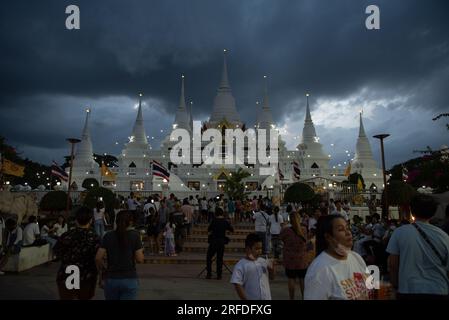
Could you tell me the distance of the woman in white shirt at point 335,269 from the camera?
3.16m

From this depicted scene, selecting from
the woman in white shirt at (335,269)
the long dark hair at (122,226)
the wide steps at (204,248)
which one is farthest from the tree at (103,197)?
the woman in white shirt at (335,269)

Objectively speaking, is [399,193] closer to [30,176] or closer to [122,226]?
[122,226]

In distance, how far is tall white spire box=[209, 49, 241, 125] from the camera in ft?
219

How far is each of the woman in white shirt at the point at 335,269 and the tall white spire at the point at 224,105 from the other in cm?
6295

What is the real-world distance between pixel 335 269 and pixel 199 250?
13.3 metres

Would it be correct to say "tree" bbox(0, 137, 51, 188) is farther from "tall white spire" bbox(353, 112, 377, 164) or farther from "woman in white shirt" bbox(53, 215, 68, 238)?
"tall white spire" bbox(353, 112, 377, 164)

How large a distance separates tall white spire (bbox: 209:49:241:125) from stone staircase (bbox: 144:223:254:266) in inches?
1854

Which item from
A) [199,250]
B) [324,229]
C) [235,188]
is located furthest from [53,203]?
[324,229]

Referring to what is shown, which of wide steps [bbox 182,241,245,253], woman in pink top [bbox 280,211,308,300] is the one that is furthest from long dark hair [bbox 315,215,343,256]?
wide steps [bbox 182,241,245,253]

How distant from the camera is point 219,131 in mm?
63719

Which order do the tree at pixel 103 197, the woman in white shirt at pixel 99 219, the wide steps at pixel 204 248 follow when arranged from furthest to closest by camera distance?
the tree at pixel 103 197 → the wide steps at pixel 204 248 → the woman in white shirt at pixel 99 219

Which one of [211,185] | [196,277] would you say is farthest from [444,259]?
[211,185]

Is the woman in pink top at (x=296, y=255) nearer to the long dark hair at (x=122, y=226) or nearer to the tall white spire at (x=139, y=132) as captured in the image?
the long dark hair at (x=122, y=226)
